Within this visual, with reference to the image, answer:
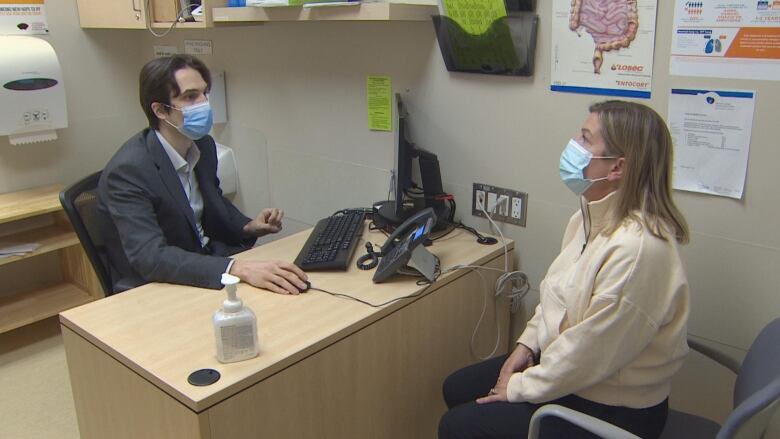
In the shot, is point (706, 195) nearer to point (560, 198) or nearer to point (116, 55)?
point (560, 198)

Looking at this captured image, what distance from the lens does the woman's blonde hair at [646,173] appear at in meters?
1.45

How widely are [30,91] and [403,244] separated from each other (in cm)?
215

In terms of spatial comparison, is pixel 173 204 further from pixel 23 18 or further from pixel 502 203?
pixel 23 18

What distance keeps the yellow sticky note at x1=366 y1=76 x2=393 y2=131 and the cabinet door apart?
3.72 ft

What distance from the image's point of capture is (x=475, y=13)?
2031mm

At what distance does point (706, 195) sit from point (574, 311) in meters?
0.58

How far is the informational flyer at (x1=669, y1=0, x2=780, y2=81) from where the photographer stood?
1.57 metres

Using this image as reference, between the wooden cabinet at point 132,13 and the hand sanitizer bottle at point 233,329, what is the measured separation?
155 centimetres

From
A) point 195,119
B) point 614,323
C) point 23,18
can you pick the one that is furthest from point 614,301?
point 23,18

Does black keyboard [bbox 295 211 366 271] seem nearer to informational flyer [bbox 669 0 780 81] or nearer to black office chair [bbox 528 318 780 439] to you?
black office chair [bbox 528 318 780 439]

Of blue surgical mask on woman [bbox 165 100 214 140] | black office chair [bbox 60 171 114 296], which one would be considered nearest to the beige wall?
blue surgical mask on woman [bbox 165 100 214 140]

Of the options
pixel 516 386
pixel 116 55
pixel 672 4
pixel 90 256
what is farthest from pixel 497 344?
pixel 116 55

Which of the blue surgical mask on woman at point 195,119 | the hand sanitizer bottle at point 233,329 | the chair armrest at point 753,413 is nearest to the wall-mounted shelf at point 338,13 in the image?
the blue surgical mask on woman at point 195,119

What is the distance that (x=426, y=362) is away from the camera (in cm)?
189
